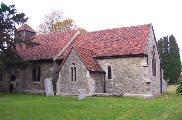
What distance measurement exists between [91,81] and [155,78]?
25.9 ft

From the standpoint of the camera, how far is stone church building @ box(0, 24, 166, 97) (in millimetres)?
34594

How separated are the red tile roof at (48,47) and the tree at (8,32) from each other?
195 inches

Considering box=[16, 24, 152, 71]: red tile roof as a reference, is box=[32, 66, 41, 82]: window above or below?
below

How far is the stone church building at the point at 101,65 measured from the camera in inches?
1362

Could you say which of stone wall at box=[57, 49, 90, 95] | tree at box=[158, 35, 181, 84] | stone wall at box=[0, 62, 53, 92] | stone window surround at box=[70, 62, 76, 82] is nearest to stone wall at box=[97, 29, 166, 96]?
stone wall at box=[57, 49, 90, 95]

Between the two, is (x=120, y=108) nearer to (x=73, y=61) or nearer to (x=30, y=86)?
(x=73, y=61)

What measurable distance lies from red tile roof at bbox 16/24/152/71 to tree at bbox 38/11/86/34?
22.3 metres

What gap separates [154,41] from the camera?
38719 mm

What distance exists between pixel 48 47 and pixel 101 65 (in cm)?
812

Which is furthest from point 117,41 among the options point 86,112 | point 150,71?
point 86,112

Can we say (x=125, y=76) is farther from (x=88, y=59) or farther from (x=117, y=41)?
(x=117, y=41)

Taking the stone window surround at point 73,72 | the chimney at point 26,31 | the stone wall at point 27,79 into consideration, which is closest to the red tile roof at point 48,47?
the stone wall at point 27,79

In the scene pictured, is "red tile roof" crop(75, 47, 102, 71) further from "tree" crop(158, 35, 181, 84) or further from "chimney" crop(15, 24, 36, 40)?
"tree" crop(158, 35, 181, 84)

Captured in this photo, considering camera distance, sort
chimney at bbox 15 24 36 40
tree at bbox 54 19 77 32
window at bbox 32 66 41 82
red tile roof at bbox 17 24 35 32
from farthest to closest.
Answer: tree at bbox 54 19 77 32 < red tile roof at bbox 17 24 35 32 < chimney at bbox 15 24 36 40 < window at bbox 32 66 41 82
